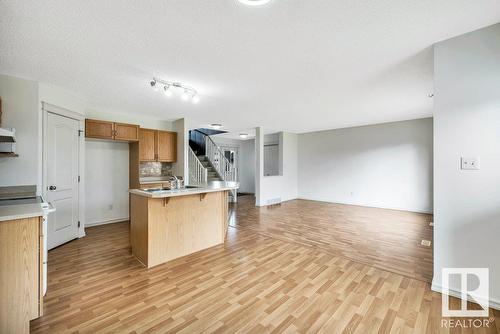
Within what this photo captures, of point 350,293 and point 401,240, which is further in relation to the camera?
point 401,240

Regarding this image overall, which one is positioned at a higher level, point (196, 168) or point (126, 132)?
point (126, 132)

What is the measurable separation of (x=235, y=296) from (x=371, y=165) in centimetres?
611

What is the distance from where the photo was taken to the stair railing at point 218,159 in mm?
8445

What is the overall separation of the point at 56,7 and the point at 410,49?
10.8 feet

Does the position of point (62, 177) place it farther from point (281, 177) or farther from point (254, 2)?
point (281, 177)

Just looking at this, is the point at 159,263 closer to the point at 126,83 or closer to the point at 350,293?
the point at 350,293

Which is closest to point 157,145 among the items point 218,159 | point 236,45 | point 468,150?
point 218,159

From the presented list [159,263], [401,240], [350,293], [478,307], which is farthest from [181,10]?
[401,240]

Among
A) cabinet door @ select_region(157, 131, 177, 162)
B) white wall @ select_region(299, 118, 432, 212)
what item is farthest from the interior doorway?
white wall @ select_region(299, 118, 432, 212)

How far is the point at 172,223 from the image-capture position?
3.01 meters

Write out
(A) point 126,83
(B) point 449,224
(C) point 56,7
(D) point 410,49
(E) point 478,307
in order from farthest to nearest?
1. (A) point 126,83
2. (D) point 410,49
3. (B) point 449,224
4. (E) point 478,307
5. (C) point 56,7

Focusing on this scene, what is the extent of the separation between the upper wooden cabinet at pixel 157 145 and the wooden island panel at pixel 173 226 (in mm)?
2137

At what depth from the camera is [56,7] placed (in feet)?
5.51

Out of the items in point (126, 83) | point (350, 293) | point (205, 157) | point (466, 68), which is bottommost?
point (350, 293)
